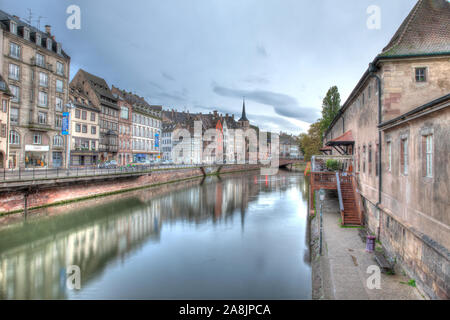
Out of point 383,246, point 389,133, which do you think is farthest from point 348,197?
point 389,133

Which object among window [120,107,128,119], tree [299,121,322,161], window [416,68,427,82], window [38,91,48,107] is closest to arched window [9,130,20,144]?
window [38,91,48,107]

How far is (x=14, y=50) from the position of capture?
32875mm

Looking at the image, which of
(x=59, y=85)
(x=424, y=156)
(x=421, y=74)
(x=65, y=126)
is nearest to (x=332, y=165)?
(x=421, y=74)

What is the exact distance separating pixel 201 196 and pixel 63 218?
57.7ft

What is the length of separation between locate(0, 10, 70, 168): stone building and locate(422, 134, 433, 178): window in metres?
37.1

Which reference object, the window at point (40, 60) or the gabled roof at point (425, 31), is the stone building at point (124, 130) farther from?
the gabled roof at point (425, 31)

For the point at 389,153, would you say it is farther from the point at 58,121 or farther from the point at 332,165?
the point at 58,121

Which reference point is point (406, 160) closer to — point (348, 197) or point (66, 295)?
point (348, 197)

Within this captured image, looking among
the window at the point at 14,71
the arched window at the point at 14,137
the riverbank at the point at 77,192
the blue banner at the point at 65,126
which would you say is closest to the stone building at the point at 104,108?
the riverbank at the point at 77,192

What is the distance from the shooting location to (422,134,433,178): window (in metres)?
7.94

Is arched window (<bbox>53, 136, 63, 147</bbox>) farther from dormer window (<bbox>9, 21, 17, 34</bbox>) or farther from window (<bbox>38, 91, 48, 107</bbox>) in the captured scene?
dormer window (<bbox>9, 21, 17, 34</bbox>)

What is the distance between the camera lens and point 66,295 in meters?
10.6

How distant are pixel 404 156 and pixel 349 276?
4500 millimetres

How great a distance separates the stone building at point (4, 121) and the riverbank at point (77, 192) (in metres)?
8.86
